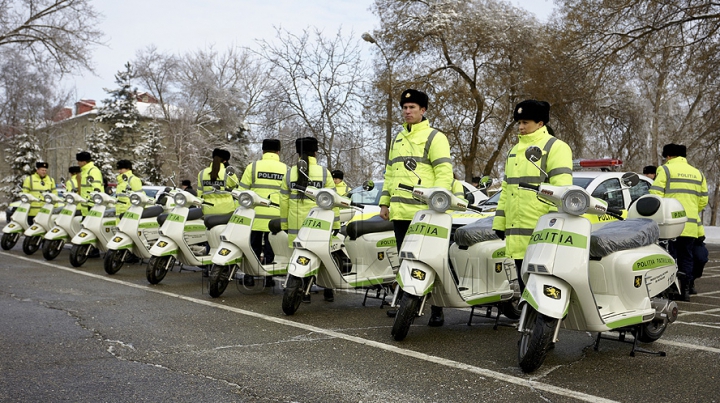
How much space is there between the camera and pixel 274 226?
28.4 ft

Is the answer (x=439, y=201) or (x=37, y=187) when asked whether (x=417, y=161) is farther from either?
(x=37, y=187)

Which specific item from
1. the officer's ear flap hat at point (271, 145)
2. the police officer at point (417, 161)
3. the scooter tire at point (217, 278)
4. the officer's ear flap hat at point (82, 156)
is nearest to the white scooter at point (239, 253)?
the scooter tire at point (217, 278)

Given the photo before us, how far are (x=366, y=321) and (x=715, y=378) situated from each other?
125 inches

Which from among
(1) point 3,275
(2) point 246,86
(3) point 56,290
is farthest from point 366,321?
(2) point 246,86

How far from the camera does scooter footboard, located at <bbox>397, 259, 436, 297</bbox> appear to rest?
5.57 meters

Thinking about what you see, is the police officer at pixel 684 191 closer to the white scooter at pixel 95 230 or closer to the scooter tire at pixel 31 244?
the white scooter at pixel 95 230

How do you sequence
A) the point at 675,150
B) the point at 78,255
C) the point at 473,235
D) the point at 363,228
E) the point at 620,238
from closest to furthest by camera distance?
1. the point at 620,238
2. the point at 473,235
3. the point at 363,228
4. the point at 675,150
5. the point at 78,255

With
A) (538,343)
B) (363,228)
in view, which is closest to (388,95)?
(363,228)

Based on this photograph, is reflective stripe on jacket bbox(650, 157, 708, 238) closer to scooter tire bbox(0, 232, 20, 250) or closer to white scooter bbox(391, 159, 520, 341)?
white scooter bbox(391, 159, 520, 341)

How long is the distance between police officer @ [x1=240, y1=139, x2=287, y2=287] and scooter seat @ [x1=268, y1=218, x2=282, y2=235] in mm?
119

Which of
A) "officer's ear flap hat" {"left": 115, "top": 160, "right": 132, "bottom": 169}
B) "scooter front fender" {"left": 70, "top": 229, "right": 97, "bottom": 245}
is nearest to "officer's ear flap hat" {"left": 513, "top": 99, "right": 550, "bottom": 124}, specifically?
"scooter front fender" {"left": 70, "top": 229, "right": 97, "bottom": 245}

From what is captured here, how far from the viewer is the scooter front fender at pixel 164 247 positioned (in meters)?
8.97

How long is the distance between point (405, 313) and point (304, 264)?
5.56ft

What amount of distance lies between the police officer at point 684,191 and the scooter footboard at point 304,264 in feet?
15.6
